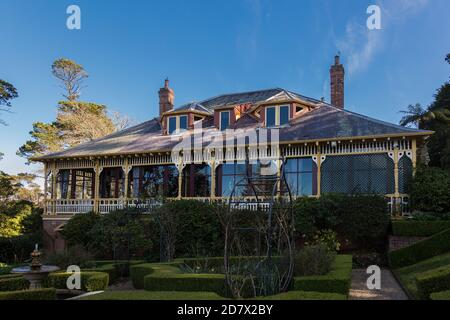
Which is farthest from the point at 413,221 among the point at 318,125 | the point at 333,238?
the point at 318,125

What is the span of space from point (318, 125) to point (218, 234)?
732 centimetres

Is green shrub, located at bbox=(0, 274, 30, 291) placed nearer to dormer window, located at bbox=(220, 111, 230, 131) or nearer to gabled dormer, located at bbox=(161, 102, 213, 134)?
dormer window, located at bbox=(220, 111, 230, 131)

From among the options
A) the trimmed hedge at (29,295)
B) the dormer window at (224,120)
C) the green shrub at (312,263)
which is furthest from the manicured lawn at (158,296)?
the dormer window at (224,120)

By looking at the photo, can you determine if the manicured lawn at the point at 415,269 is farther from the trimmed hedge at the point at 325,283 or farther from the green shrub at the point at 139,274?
the green shrub at the point at 139,274

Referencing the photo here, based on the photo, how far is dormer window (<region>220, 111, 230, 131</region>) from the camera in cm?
2575

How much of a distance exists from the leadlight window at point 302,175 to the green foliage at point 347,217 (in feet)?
8.64

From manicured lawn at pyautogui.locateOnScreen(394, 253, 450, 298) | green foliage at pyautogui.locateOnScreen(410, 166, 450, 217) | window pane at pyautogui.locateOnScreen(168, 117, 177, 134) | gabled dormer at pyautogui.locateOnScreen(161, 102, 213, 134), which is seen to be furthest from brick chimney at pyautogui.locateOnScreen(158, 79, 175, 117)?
manicured lawn at pyautogui.locateOnScreen(394, 253, 450, 298)

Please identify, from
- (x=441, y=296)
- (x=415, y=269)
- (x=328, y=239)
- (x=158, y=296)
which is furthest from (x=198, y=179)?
(x=441, y=296)

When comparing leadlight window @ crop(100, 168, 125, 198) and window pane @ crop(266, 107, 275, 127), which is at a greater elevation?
window pane @ crop(266, 107, 275, 127)

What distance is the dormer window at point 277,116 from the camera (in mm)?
24312

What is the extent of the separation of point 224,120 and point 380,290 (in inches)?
595

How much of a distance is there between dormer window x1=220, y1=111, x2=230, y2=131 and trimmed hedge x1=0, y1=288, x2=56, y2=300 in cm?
1659

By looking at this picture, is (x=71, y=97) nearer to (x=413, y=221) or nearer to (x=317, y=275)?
(x=413, y=221)

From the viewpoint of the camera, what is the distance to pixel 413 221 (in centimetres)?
1714
